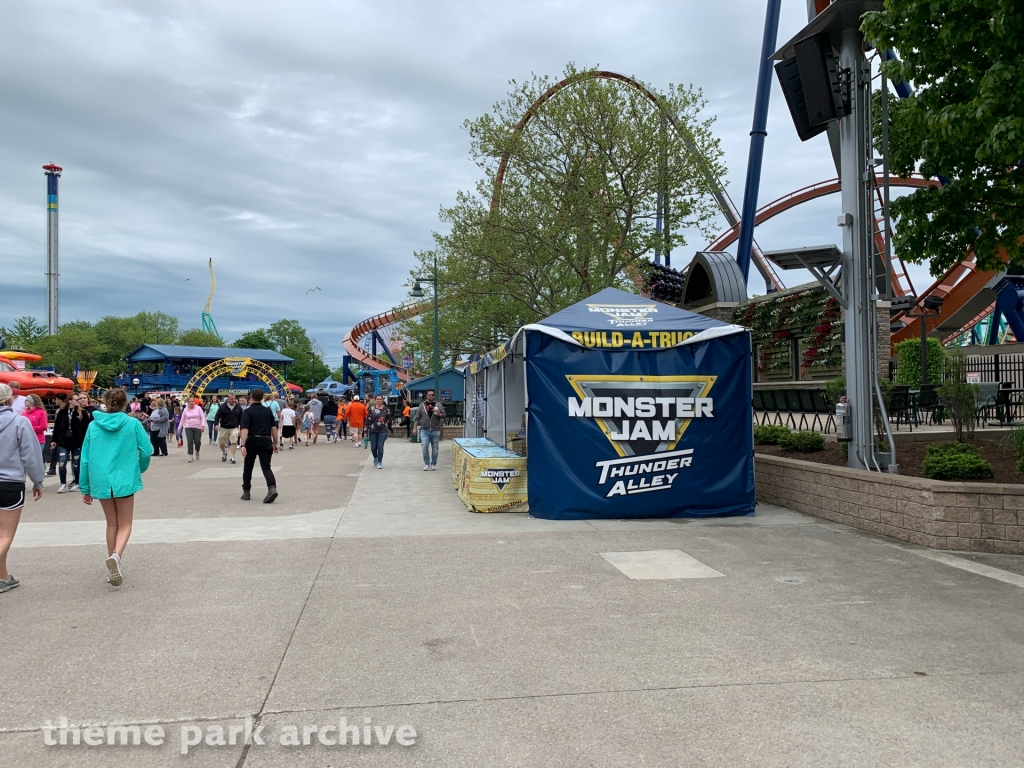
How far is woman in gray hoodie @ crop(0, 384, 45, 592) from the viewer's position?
651cm

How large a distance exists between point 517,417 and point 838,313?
488 inches

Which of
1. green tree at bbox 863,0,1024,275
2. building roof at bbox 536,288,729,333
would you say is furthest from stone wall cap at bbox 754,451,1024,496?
green tree at bbox 863,0,1024,275

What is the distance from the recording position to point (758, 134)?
1135 inches

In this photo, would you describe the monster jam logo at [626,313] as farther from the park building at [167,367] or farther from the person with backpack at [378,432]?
the park building at [167,367]

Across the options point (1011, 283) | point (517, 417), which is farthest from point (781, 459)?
point (1011, 283)

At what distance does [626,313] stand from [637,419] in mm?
1658

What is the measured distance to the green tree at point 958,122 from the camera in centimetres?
736

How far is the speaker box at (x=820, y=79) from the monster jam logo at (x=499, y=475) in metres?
6.15

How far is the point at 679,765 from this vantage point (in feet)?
11.1

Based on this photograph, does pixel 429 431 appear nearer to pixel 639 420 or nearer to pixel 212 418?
pixel 639 420

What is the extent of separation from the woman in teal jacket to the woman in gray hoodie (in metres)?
0.42

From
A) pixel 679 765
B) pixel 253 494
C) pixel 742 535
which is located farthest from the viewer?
pixel 253 494

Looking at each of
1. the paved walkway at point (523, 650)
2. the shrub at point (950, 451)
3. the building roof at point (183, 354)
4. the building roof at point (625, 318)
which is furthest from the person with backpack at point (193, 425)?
→ the building roof at point (183, 354)

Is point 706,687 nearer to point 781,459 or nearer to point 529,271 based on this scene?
point 781,459
